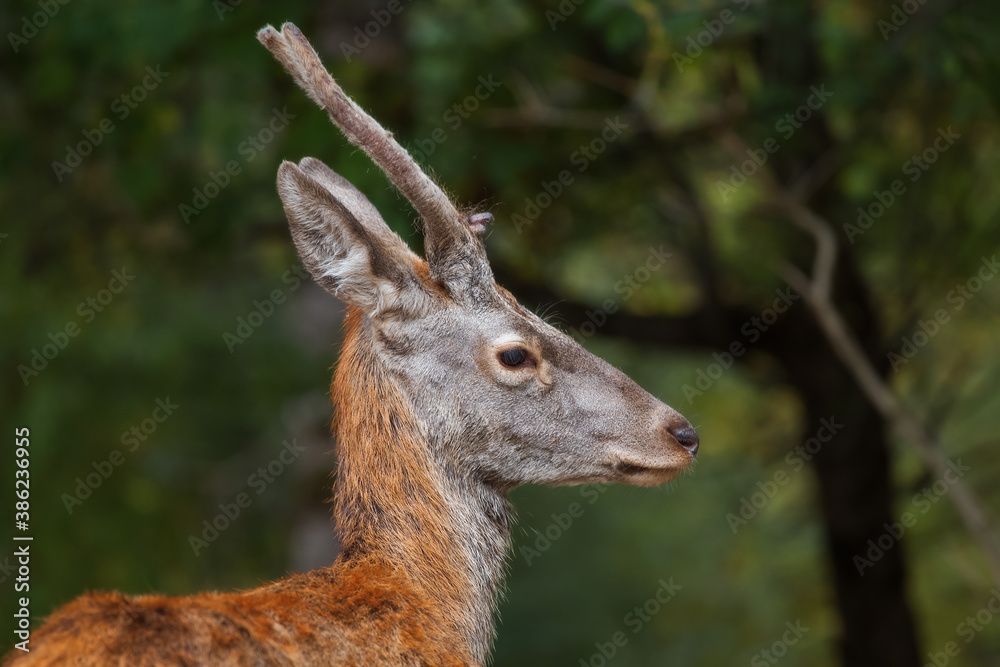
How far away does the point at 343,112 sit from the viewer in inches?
168

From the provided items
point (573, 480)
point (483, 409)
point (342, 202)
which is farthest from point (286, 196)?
point (573, 480)

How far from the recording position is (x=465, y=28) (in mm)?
6695

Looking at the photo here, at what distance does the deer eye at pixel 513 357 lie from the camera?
15.1 feet

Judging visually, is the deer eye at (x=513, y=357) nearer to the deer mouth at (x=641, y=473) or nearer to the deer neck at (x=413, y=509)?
the deer neck at (x=413, y=509)

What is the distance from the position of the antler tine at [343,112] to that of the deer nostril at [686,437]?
58.7 inches

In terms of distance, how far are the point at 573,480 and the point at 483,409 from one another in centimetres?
53

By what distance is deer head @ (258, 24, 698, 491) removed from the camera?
14.9 feet

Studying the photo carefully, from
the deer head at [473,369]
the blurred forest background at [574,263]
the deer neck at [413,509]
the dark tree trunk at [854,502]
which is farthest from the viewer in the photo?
the dark tree trunk at [854,502]

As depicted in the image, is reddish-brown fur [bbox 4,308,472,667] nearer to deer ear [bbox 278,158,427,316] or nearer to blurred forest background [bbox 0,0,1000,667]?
deer ear [bbox 278,158,427,316]

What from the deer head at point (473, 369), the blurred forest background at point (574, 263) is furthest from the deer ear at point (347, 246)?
the blurred forest background at point (574, 263)

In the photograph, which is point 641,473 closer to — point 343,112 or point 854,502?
point 343,112

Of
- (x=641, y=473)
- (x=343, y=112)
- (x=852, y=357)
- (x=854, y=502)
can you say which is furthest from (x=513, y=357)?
(x=854, y=502)

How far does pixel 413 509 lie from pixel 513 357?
789 mm

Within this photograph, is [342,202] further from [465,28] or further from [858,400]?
[858,400]
